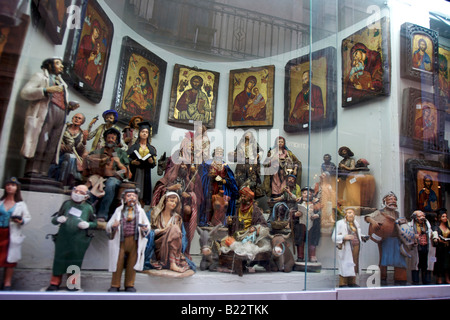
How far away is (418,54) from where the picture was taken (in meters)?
5.83

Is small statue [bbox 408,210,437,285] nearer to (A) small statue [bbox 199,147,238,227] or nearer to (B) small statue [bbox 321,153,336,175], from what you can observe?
(B) small statue [bbox 321,153,336,175]

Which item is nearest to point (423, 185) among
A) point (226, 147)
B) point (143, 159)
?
point (226, 147)

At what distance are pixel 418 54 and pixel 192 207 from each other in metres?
4.84

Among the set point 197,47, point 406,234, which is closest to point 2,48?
point 197,47

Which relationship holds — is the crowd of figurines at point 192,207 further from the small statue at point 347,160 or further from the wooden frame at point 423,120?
the wooden frame at point 423,120

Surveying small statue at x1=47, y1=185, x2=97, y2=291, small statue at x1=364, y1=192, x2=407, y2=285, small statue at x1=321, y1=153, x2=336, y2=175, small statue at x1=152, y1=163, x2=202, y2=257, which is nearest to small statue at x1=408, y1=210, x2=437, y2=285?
small statue at x1=364, y1=192, x2=407, y2=285

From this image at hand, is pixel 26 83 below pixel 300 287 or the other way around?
the other way around

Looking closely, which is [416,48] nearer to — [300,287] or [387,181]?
[387,181]

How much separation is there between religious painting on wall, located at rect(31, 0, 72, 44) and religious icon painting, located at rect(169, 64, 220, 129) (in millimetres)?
1851

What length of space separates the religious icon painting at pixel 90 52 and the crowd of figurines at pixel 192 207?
0.92 ft

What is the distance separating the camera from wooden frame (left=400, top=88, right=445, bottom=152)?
5652 mm

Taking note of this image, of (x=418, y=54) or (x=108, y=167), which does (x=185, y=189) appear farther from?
(x=418, y=54)
